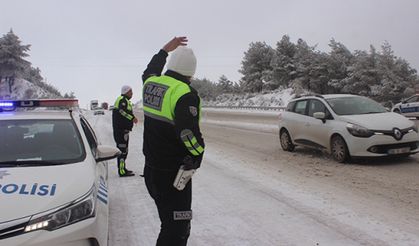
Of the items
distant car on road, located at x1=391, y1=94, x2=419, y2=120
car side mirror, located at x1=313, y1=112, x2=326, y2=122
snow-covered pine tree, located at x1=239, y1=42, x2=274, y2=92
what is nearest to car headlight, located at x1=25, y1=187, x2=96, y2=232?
car side mirror, located at x1=313, y1=112, x2=326, y2=122

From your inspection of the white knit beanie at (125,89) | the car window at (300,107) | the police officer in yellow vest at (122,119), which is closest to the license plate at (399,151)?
the car window at (300,107)

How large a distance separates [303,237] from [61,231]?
2.82 metres

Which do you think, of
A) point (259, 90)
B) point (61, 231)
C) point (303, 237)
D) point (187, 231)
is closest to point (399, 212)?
point (303, 237)

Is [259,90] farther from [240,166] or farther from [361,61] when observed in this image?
[240,166]

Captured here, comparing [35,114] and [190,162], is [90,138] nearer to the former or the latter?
[35,114]

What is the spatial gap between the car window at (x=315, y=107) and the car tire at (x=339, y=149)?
1.04 metres

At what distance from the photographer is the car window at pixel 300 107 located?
39.0ft

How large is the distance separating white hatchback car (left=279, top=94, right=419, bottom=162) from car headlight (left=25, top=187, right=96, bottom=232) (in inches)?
283

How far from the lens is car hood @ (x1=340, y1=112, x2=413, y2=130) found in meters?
9.57

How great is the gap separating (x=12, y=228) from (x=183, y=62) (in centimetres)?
172

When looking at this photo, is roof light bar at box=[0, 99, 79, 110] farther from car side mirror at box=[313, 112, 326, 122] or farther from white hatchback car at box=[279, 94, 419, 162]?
car side mirror at box=[313, 112, 326, 122]

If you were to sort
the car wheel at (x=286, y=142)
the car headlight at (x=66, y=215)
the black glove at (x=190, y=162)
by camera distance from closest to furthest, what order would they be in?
1. the car headlight at (x=66, y=215)
2. the black glove at (x=190, y=162)
3. the car wheel at (x=286, y=142)

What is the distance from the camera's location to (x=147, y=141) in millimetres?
3693

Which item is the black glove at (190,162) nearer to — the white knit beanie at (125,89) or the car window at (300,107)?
the white knit beanie at (125,89)
